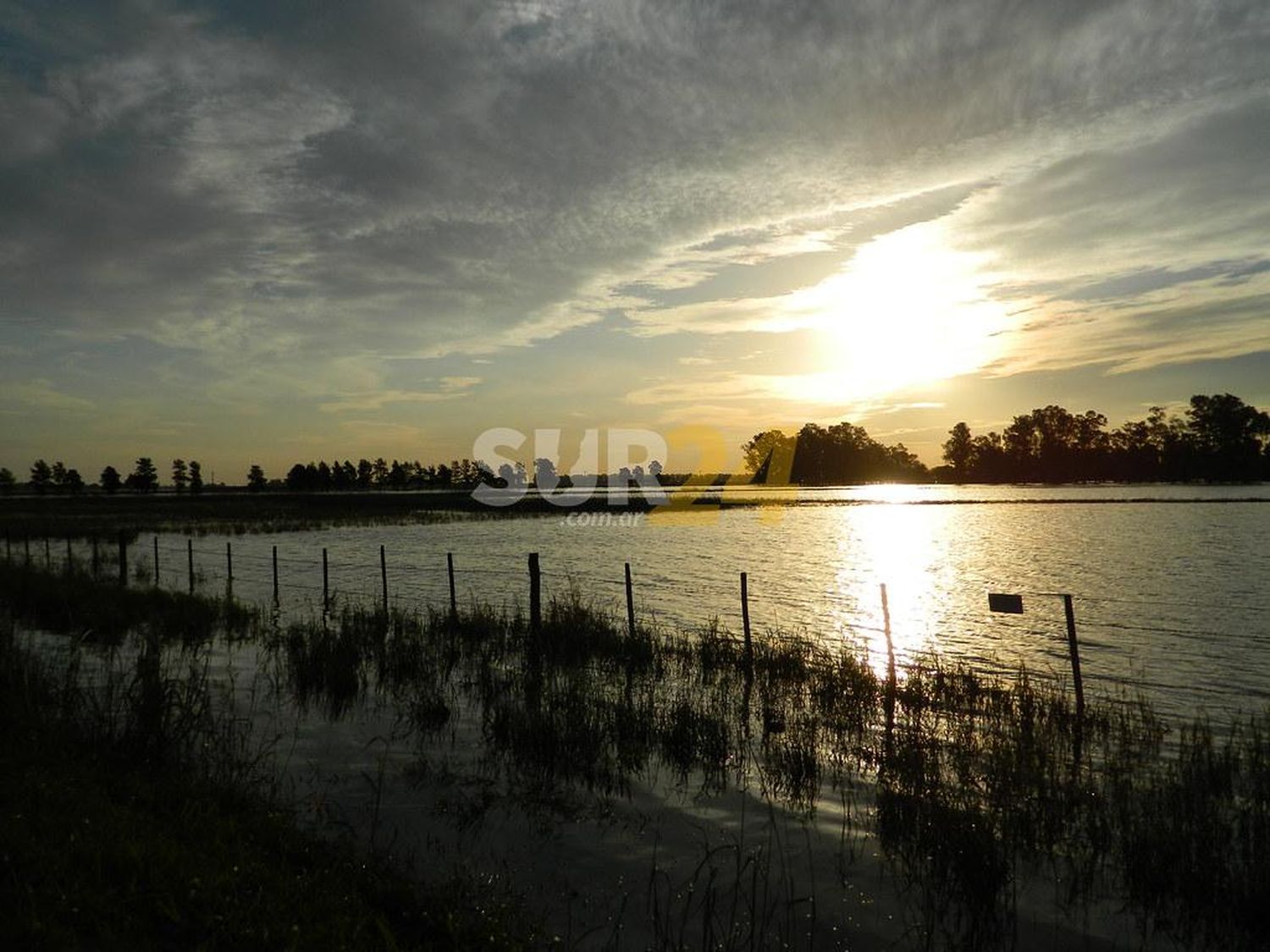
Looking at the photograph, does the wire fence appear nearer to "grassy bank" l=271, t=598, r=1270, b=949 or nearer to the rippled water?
the rippled water

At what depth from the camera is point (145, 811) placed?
24.4ft

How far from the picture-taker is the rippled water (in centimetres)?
2047

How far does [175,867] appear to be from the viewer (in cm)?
632

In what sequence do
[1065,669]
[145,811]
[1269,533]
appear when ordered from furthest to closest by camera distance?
[1269,533], [1065,669], [145,811]

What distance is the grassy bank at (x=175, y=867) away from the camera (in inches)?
218

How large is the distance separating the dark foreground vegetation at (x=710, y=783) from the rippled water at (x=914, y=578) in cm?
365

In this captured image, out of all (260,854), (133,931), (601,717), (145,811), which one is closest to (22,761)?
(145,811)

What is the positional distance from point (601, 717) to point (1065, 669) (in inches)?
469

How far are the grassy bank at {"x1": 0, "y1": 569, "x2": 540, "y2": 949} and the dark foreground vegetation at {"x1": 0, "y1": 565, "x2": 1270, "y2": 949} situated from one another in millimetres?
30

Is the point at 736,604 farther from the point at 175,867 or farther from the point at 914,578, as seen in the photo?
the point at 175,867

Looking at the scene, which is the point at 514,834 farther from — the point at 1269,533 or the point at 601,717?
the point at 1269,533

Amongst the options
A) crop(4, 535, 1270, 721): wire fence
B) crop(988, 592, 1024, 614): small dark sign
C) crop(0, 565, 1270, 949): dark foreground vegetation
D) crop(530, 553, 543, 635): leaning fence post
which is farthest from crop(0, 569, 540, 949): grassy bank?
crop(988, 592, 1024, 614): small dark sign

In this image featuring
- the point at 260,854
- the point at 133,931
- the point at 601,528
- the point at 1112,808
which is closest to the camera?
the point at 133,931

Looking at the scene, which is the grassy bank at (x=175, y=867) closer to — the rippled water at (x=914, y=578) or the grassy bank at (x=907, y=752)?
the grassy bank at (x=907, y=752)
